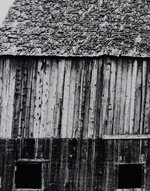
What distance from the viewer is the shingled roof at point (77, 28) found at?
10.6 m

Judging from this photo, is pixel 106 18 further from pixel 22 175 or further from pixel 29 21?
pixel 22 175

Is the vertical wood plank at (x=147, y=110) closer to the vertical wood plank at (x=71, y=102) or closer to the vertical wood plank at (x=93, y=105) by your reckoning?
the vertical wood plank at (x=93, y=105)

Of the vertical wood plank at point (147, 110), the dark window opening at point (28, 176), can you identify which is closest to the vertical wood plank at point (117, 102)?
the vertical wood plank at point (147, 110)

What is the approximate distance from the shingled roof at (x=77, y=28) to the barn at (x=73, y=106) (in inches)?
1.4

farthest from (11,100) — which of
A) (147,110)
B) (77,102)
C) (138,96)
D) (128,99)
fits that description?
(147,110)

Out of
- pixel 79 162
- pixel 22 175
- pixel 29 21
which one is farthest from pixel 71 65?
pixel 22 175

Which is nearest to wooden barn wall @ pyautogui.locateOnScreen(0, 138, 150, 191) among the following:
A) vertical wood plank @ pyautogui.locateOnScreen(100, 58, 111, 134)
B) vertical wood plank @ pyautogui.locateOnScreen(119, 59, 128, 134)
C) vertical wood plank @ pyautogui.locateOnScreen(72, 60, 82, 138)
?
vertical wood plank @ pyautogui.locateOnScreen(72, 60, 82, 138)

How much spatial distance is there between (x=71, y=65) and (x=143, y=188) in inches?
184

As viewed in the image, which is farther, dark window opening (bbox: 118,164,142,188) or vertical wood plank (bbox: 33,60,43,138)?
dark window opening (bbox: 118,164,142,188)

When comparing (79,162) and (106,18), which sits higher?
(106,18)

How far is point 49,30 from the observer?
11156 millimetres

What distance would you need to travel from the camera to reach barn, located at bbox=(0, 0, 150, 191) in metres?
10.6

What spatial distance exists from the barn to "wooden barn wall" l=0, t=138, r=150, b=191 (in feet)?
0.10

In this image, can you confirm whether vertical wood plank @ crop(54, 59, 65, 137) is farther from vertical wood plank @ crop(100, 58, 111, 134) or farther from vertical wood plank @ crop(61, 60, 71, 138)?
vertical wood plank @ crop(100, 58, 111, 134)
